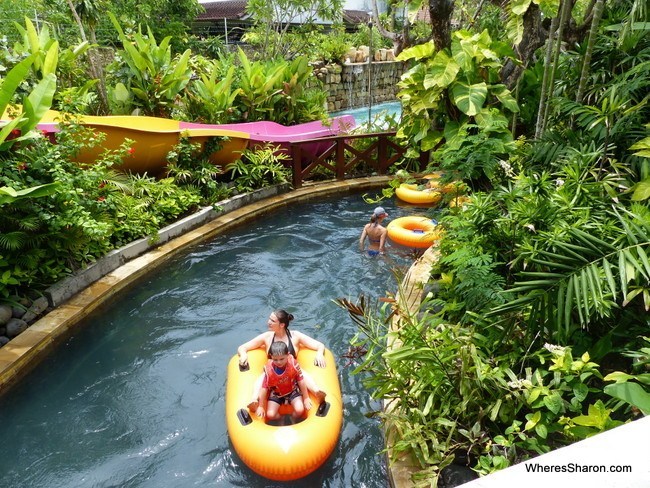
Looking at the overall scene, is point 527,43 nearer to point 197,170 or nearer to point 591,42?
point 591,42

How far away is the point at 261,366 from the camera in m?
3.87

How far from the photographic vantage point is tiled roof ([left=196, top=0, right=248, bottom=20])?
21.3 meters

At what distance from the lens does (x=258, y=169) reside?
28.7 feet

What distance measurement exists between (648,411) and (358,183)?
28.7 feet

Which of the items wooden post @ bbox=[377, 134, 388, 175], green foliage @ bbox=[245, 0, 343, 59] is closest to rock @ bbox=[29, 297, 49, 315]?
wooden post @ bbox=[377, 134, 388, 175]

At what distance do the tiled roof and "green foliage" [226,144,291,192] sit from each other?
15.0 metres

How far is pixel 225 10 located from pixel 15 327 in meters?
21.8

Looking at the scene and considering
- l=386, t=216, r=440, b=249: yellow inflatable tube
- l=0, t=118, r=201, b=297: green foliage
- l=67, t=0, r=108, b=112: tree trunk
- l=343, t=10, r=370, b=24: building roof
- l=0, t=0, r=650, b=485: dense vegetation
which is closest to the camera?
l=0, t=0, r=650, b=485: dense vegetation

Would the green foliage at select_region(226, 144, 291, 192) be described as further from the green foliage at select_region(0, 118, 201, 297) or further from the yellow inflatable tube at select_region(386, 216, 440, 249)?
the yellow inflatable tube at select_region(386, 216, 440, 249)

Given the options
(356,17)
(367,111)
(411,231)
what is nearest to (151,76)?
(411,231)

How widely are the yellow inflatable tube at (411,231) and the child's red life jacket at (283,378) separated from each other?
3233 mm

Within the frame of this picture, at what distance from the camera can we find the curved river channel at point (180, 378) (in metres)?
3.47

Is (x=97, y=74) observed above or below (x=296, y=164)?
above

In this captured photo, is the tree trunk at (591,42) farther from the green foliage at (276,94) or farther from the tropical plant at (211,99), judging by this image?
the green foliage at (276,94)
